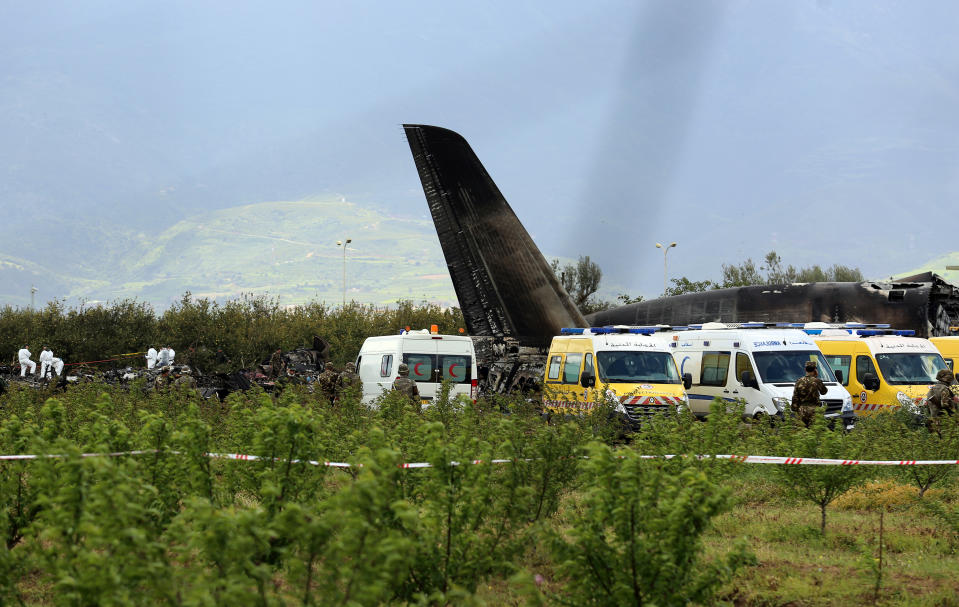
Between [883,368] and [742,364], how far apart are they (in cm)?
345

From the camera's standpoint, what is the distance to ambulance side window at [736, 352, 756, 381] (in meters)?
19.2

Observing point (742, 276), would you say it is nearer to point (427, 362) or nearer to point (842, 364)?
point (842, 364)

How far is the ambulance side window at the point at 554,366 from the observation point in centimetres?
1984

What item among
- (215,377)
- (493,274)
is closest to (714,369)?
(493,274)

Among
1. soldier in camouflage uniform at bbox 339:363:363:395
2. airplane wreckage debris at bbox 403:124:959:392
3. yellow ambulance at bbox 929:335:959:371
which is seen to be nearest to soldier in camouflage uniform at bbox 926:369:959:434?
yellow ambulance at bbox 929:335:959:371

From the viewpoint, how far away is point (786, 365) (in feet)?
62.6

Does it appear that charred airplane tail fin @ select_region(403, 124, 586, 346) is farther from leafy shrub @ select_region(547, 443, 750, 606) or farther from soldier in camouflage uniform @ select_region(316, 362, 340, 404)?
leafy shrub @ select_region(547, 443, 750, 606)

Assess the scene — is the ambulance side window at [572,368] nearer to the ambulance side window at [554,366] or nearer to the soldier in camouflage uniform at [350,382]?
the ambulance side window at [554,366]

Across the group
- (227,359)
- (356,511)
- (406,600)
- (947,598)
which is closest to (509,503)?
(406,600)

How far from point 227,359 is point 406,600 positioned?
35.6 m

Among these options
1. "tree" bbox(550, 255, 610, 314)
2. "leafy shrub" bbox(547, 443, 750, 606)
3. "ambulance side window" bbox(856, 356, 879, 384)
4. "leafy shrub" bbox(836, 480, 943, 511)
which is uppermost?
"tree" bbox(550, 255, 610, 314)

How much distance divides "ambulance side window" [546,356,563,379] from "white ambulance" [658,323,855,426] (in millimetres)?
3663

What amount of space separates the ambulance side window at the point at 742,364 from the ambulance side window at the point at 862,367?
9.92ft

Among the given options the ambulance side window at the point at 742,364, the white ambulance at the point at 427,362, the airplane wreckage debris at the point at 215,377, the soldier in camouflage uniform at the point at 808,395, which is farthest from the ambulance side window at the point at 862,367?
the airplane wreckage debris at the point at 215,377
